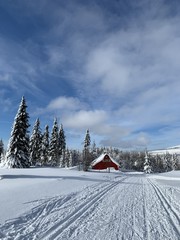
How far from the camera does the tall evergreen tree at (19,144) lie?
36094 mm

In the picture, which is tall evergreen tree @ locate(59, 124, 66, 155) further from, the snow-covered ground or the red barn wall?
the snow-covered ground

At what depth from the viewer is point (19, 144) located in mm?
36969

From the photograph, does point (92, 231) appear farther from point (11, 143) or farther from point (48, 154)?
point (48, 154)

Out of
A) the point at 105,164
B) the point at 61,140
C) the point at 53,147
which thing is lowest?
the point at 105,164

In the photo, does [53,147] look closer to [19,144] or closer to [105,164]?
[105,164]

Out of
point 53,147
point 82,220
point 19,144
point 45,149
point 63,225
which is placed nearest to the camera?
point 63,225

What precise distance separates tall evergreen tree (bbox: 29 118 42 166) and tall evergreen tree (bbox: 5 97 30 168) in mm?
17349

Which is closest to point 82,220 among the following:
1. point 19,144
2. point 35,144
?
point 19,144

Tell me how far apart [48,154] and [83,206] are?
5389cm

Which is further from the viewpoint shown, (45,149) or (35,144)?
(45,149)

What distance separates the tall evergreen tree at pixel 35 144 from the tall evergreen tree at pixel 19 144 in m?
17.3

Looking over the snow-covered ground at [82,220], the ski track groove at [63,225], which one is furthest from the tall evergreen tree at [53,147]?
the ski track groove at [63,225]

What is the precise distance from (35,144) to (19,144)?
64.8 ft

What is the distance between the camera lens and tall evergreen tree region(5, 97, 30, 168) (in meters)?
36.1
